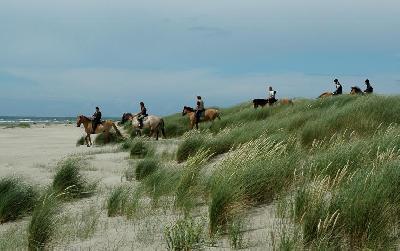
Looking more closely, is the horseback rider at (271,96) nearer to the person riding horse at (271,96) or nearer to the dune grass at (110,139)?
the person riding horse at (271,96)

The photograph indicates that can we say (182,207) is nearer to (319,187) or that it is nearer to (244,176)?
(244,176)

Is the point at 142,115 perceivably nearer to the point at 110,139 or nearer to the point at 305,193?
the point at 110,139

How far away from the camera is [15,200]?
692 centimetres

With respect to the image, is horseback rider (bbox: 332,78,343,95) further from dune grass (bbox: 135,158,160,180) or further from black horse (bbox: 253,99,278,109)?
dune grass (bbox: 135,158,160,180)

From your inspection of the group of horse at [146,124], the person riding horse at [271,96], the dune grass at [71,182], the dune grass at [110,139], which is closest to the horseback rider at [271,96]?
the person riding horse at [271,96]

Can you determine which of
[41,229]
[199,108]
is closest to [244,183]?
[41,229]

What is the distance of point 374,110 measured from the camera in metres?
13.7

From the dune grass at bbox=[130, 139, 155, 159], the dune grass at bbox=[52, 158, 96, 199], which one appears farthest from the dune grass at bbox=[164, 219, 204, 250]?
the dune grass at bbox=[130, 139, 155, 159]

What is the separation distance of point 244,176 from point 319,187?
4.62ft

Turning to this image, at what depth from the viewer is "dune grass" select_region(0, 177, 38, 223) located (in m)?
6.71

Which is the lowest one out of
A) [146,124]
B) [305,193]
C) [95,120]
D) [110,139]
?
[110,139]

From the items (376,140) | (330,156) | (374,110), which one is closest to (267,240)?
(330,156)

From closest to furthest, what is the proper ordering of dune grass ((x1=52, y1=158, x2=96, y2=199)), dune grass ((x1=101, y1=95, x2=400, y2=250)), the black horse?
dune grass ((x1=101, y1=95, x2=400, y2=250)) → dune grass ((x1=52, y1=158, x2=96, y2=199)) → the black horse

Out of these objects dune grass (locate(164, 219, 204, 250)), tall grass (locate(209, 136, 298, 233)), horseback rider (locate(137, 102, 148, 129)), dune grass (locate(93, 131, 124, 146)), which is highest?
horseback rider (locate(137, 102, 148, 129))
